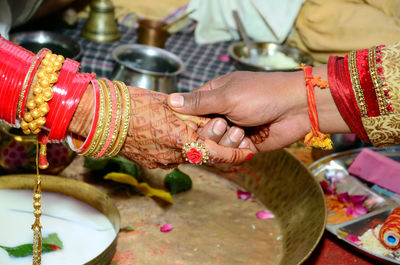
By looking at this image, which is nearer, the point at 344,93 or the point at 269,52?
the point at 344,93

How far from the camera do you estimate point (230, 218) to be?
54.6 inches

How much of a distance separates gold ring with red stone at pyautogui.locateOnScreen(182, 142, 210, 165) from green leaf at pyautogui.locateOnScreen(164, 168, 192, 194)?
0.26 meters

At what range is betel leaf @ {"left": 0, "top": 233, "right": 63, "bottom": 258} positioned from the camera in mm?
1028

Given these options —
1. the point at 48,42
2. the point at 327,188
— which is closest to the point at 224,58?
the point at 48,42

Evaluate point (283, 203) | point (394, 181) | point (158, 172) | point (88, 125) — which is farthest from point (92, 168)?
point (394, 181)

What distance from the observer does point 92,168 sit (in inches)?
57.7

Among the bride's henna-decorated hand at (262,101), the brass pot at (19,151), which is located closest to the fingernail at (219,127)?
the bride's henna-decorated hand at (262,101)

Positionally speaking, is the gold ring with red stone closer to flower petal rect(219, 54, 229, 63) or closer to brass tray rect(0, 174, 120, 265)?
brass tray rect(0, 174, 120, 265)

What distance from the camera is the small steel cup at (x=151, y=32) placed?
2441 millimetres

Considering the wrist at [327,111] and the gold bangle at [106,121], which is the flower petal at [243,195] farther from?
the gold bangle at [106,121]

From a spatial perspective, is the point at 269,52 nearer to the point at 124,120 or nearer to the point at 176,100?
the point at 176,100

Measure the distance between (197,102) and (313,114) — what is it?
0.32m

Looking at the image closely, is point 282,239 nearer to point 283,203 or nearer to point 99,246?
point 283,203

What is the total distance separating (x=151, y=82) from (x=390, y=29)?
123 centimetres
